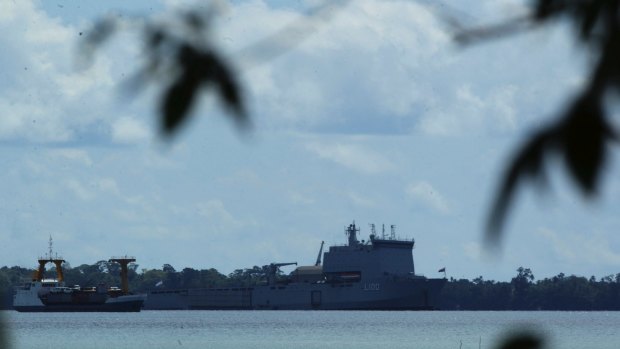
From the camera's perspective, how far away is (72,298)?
131875 mm

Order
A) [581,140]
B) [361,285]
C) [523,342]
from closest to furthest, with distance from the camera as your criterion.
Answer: [581,140] < [523,342] < [361,285]

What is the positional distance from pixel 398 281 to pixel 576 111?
420 feet

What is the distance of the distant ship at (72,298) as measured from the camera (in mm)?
131625

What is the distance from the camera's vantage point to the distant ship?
131625mm

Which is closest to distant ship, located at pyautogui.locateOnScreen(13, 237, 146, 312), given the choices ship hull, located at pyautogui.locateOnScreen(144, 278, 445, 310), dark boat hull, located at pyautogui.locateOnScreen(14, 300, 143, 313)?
dark boat hull, located at pyautogui.locateOnScreen(14, 300, 143, 313)

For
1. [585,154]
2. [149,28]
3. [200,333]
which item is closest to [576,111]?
[585,154]

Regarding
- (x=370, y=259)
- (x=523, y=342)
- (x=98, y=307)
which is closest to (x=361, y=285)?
(x=370, y=259)

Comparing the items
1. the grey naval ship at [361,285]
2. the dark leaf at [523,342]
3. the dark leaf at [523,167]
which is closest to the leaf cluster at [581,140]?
the dark leaf at [523,167]

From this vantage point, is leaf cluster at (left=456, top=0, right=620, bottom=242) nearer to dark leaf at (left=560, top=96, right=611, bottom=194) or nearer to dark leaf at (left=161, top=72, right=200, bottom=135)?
dark leaf at (left=560, top=96, right=611, bottom=194)

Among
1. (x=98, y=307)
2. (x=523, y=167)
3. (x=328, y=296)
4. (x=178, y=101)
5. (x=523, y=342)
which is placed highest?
(x=328, y=296)

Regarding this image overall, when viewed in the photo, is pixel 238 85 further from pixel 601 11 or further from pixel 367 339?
pixel 367 339

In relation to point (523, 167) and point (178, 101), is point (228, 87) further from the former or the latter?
point (523, 167)

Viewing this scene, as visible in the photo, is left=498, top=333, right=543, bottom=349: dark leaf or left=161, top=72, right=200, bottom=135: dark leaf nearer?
left=161, top=72, right=200, bottom=135: dark leaf

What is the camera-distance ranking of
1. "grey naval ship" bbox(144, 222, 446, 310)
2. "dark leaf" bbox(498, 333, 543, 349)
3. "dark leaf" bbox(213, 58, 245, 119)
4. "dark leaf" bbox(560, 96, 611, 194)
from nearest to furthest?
1. "dark leaf" bbox(560, 96, 611, 194)
2. "dark leaf" bbox(213, 58, 245, 119)
3. "dark leaf" bbox(498, 333, 543, 349)
4. "grey naval ship" bbox(144, 222, 446, 310)
